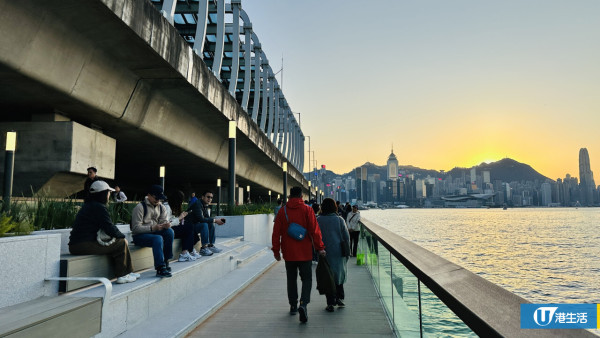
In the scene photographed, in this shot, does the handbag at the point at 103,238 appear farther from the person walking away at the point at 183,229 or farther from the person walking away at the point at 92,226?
the person walking away at the point at 183,229

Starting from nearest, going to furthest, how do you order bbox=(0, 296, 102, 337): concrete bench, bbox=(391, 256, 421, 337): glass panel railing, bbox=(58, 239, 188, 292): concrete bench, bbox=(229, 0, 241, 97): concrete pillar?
1. bbox=(0, 296, 102, 337): concrete bench
2. bbox=(391, 256, 421, 337): glass panel railing
3. bbox=(58, 239, 188, 292): concrete bench
4. bbox=(229, 0, 241, 97): concrete pillar

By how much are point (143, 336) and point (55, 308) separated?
1567mm

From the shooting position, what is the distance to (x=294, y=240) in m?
6.10

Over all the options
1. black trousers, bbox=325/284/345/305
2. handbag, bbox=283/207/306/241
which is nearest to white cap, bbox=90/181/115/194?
handbag, bbox=283/207/306/241

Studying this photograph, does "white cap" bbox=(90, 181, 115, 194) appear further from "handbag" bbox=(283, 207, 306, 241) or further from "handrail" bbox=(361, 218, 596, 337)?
"handrail" bbox=(361, 218, 596, 337)

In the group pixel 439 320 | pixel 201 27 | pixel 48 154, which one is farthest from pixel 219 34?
pixel 439 320

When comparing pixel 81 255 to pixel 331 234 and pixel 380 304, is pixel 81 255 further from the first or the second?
pixel 380 304

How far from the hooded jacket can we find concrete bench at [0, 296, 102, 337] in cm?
287

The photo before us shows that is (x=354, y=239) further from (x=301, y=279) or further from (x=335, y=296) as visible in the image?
(x=301, y=279)

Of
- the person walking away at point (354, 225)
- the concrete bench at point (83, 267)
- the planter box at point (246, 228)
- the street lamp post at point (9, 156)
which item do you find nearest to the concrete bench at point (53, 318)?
the concrete bench at point (83, 267)

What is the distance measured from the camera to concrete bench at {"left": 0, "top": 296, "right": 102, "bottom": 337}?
2826 mm

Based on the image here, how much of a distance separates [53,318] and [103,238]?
2.21 meters

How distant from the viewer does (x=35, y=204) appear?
19.8 feet

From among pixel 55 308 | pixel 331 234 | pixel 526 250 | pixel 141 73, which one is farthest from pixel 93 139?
pixel 526 250
